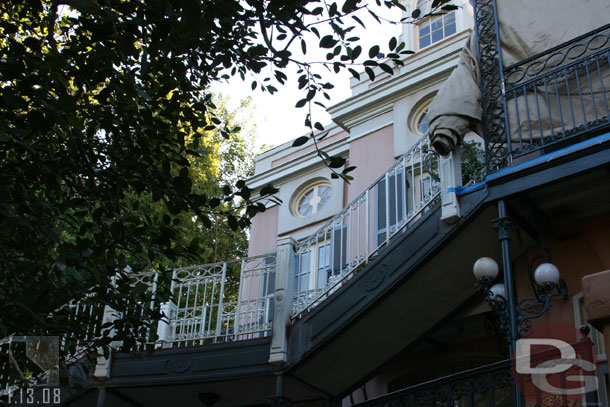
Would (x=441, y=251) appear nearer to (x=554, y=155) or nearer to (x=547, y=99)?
(x=554, y=155)

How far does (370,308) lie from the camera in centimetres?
788

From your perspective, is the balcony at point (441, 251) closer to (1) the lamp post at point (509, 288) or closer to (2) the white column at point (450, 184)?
(2) the white column at point (450, 184)

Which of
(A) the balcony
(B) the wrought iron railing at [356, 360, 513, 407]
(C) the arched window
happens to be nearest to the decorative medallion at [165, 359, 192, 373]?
(A) the balcony

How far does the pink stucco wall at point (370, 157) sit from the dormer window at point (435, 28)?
235cm

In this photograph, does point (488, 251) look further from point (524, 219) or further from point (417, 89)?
point (417, 89)

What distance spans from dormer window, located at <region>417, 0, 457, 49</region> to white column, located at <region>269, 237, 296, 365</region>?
6.91 metres

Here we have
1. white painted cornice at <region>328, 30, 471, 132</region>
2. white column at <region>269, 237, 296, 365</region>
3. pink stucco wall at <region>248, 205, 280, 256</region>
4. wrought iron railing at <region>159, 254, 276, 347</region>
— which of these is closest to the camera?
white column at <region>269, 237, 296, 365</region>

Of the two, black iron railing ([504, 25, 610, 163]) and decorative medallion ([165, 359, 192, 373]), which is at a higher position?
black iron railing ([504, 25, 610, 163])

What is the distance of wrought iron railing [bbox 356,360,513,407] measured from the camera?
20.0ft

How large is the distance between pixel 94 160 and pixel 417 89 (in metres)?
8.03

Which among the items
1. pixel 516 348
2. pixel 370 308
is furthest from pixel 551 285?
pixel 370 308

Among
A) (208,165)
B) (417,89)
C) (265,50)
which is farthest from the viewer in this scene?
(208,165)

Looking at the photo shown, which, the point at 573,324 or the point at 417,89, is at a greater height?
the point at 417,89

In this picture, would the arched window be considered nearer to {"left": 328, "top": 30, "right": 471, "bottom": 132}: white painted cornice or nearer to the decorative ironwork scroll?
{"left": 328, "top": 30, "right": 471, "bottom": 132}: white painted cornice
